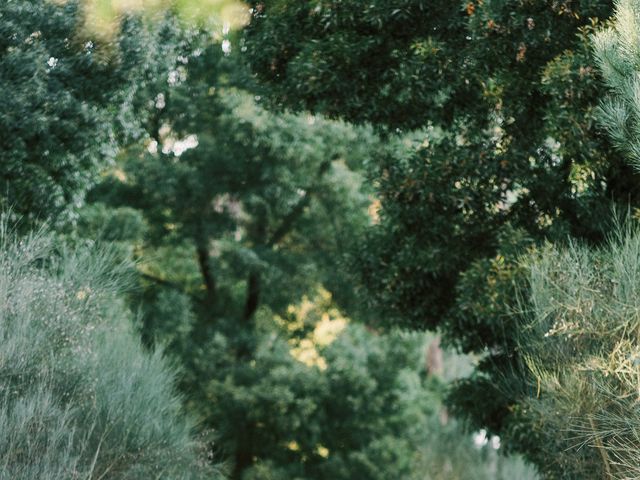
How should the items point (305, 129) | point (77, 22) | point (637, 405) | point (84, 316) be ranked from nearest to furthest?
1. point (637, 405)
2. point (84, 316)
3. point (77, 22)
4. point (305, 129)

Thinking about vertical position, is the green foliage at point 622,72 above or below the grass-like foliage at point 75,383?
above

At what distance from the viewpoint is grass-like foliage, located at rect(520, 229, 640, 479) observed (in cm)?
706

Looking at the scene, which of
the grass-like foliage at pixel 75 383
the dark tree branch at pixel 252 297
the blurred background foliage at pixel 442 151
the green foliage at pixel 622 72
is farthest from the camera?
the dark tree branch at pixel 252 297

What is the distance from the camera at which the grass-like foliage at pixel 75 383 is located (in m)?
7.92

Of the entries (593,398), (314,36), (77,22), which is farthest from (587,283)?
(77,22)

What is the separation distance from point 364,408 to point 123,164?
275 inches

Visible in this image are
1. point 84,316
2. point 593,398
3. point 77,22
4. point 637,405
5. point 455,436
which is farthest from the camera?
point 455,436

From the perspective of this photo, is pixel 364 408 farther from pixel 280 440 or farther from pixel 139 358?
pixel 139 358

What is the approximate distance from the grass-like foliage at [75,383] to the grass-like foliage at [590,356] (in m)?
4.17

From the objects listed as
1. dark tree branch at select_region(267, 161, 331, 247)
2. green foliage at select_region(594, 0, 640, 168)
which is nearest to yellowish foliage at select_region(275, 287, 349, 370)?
dark tree branch at select_region(267, 161, 331, 247)

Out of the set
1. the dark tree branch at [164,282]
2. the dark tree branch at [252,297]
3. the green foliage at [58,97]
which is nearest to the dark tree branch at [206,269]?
the dark tree branch at [164,282]

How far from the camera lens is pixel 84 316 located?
9180mm

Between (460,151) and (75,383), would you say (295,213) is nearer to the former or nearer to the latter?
(460,151)

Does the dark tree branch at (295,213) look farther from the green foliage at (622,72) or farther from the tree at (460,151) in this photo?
the green foliage at (622,72)
